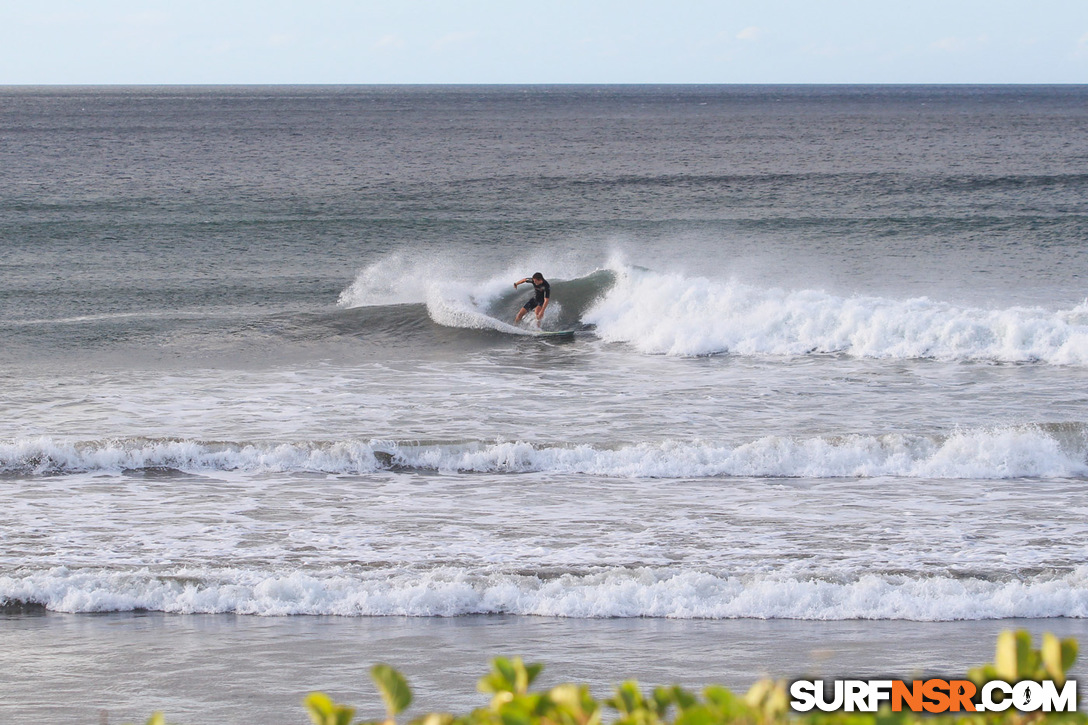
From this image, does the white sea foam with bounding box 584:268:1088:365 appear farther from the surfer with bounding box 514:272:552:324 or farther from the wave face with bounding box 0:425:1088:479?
the wave face with bounding box 0:425:1088:479

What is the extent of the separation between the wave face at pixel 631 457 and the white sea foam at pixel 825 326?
580 centimetres

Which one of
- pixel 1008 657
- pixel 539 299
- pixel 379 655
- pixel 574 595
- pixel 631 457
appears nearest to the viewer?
pixel 1008 657

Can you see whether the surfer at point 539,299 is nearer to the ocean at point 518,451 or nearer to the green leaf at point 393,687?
the ocean at point 518,451

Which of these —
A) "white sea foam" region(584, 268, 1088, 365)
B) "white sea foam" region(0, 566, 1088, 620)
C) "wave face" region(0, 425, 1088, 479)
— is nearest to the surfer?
"white sea foam" region(584, 268, 1088, 365)

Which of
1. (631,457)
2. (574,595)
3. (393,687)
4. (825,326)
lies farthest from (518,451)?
(393,687)

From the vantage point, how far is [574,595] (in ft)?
27.4

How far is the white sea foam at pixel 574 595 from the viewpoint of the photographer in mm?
8188

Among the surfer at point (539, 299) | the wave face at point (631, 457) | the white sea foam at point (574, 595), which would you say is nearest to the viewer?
the white sea foam at point (574, 595)

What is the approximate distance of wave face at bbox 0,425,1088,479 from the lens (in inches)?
485

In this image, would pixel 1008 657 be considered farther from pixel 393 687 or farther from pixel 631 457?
pixel 631 457

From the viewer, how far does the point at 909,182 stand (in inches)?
1842

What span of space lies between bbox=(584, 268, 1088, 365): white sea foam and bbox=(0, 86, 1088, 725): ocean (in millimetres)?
82

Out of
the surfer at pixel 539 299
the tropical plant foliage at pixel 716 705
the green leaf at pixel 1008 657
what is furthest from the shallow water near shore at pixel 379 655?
the surfer at pixel 539 299

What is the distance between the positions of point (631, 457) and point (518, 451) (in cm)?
134
